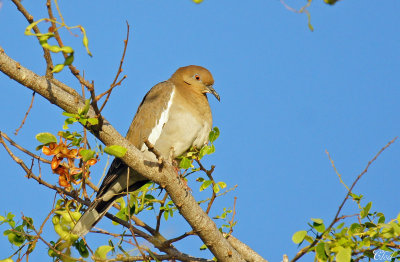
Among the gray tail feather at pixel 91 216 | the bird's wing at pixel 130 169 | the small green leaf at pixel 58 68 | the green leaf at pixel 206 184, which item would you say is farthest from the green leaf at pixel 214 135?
the small green leaf at pixel 58 68

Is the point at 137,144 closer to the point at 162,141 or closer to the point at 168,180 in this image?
the point at 162,141

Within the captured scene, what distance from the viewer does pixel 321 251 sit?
2689 mm

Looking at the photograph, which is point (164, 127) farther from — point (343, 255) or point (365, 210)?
point (343, 255)

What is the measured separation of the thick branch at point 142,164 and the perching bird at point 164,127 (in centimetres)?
82

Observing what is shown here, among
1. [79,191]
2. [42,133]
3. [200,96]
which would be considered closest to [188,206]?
[79,191]

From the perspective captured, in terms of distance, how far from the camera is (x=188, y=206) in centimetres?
359

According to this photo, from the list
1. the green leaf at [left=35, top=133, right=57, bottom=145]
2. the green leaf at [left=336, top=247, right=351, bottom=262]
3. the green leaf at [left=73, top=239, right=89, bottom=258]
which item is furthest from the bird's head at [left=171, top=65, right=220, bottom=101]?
the green leaf at [left=336, top=247, right=351, bottom=262]

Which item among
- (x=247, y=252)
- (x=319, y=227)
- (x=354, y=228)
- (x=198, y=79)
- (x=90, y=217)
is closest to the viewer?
(x=319, y=227)

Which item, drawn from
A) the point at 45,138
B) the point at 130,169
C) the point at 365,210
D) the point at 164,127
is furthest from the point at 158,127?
the point at 365,210

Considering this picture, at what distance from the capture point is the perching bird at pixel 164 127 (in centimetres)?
440

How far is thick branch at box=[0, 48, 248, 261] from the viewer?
3018mm

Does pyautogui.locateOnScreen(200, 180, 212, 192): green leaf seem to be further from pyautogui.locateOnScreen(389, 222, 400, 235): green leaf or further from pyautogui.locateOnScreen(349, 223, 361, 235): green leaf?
pyautogui.locateOnScreen(389, 222, 400, 235): green leaf

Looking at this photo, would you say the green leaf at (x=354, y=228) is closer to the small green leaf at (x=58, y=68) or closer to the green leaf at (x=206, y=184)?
the green leaf at (x=206, y=184)

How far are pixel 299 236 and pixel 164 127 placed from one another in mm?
2279
